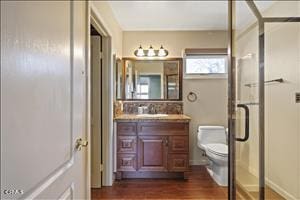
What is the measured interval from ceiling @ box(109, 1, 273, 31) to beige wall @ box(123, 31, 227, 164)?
138 millimetres

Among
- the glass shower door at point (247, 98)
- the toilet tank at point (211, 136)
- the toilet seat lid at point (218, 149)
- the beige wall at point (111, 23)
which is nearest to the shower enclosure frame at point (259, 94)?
the glass shower door at point (247, 98)

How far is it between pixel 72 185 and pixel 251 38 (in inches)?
109

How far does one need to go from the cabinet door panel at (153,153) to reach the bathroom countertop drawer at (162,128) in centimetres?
7

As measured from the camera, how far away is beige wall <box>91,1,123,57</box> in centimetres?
315

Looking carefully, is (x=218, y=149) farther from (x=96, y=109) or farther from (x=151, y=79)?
(x=96, y=109)

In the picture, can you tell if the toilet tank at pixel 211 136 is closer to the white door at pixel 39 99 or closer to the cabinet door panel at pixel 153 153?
the cabinet door panel at pixel 153 153

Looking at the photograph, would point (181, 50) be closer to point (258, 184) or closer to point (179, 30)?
point (179, 30)

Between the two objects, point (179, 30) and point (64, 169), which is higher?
point (179, 30)

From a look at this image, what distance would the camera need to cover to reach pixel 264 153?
324cm

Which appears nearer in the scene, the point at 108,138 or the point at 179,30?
the point at 108,138

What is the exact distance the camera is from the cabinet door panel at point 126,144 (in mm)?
4086

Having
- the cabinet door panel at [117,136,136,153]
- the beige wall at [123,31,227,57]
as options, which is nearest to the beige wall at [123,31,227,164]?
the beige wall at [123,31,227,57]

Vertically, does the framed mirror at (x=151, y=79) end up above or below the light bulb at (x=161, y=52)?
below

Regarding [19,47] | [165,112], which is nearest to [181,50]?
[165,112]
